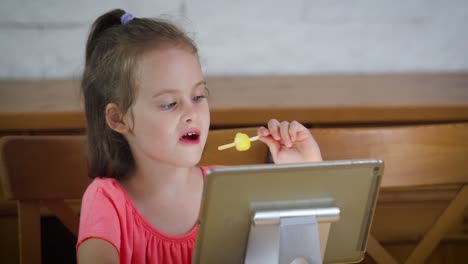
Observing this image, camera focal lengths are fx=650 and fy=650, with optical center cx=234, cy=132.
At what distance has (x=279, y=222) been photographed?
2.83 feet

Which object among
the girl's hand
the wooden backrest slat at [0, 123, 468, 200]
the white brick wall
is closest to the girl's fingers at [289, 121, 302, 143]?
the girl's hand

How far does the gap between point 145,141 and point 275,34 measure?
3.33 ft

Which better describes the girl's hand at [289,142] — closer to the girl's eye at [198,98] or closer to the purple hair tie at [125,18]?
the girl's eye at [198,98]

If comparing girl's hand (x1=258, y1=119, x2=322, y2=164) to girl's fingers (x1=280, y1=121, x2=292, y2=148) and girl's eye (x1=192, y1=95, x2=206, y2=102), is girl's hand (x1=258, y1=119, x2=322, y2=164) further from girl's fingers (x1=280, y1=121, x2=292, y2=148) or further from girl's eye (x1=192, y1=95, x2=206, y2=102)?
girl's eye (x1=192, y1=95, x2=206, y2=102)

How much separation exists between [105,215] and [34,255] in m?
0.31

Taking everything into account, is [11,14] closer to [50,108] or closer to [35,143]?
[50,108]

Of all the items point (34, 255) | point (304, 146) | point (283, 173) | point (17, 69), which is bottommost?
point (34, 255)

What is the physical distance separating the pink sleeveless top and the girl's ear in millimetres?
99

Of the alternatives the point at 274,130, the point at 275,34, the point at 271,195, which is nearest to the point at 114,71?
the point at 274,130

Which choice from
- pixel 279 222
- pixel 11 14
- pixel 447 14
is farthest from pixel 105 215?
pixel 447 14

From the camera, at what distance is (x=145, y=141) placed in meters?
1.17

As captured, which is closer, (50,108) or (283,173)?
(283,173)

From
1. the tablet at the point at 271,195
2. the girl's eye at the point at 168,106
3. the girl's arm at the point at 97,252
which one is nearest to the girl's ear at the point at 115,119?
the girl's eye at the point at 168,106

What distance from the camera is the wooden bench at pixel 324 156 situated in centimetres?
131
